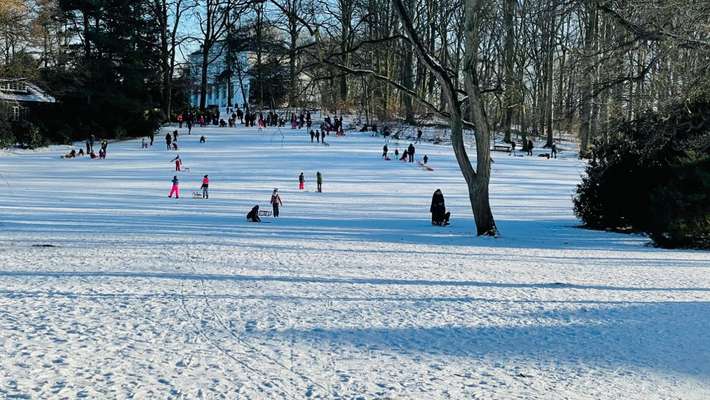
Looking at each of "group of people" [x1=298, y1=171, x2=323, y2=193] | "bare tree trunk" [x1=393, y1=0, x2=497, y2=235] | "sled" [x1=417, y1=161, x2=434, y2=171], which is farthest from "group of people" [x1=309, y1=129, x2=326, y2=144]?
"bare tree trunk" [x1=393, y1=0, x2=497, y2=235]

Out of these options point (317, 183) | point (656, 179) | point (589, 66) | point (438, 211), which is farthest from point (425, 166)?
point (589, 66)

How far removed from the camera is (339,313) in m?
7.72

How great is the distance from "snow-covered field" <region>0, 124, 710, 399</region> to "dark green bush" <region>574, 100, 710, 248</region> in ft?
4.05

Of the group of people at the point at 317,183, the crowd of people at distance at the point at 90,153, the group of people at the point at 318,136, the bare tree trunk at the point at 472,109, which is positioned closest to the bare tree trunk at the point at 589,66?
the bare tree trunk at the point at 472,109

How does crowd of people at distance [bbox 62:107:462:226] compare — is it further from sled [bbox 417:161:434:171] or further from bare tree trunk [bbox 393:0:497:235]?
bare tree trunk [bbox 393:0:497:235]

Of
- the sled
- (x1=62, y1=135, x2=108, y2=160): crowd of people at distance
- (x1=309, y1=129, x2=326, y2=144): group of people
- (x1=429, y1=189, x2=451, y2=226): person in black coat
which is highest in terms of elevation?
(x1=309, y1=129, x2=326, y2=144): group of people

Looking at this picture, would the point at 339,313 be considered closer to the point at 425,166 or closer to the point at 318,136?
the point at 425,166

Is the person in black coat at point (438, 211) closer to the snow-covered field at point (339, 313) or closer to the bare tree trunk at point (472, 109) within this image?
the snow-covered field at point (339, 313)

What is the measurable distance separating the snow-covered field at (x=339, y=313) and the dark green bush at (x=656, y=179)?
124 centimetres

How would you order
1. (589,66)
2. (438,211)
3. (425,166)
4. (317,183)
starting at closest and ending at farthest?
1. (589,66)
2. (438,211)
3. (317,183)
4. (425,166)

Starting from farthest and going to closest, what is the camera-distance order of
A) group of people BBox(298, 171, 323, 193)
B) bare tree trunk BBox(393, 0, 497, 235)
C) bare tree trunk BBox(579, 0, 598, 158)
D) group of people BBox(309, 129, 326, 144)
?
group of people BBox(309, 129, 326, 144) < group of people BBox(298, 171, 323, 193) < bare tree trunk BBox(393, 0, 497, 235) < bare tree trunk BBox(579, 0, 598, 158)

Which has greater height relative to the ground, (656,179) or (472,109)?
(472,109)

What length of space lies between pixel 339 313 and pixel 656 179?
54.5 feet

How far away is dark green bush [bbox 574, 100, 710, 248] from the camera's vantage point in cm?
1705
